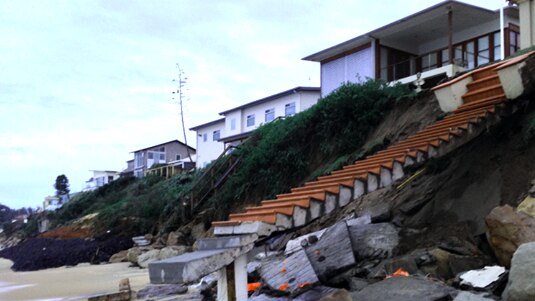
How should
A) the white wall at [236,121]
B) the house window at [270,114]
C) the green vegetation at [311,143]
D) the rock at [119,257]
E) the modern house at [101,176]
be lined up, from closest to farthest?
1. the green vegetation at [311,143]
2. the rock at [119,257]
3. the house window at [270,114]
4. the white wall at [236,121]
5. the modern house at [101,176]

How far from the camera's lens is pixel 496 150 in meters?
9.73

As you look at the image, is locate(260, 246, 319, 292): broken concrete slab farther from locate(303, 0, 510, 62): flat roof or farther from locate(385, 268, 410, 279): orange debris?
locate(303, 0, 510, 62): flat roof

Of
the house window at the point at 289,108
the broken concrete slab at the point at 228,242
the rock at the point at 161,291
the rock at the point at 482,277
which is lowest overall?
the rock at the point at 161,291

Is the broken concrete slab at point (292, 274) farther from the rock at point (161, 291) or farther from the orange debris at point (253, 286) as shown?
the rock at point (161, 291)

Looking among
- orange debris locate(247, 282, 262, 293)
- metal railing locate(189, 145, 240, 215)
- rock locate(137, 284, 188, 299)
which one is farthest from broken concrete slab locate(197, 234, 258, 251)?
metal railing locate(189, 145, 240, 215)

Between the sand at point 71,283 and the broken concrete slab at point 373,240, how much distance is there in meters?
6.85

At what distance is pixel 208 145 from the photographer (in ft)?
151

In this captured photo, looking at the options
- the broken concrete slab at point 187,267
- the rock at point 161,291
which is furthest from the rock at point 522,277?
the rock at point 161,291

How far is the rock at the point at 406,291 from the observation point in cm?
604

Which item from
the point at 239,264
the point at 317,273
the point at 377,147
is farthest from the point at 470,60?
the point at 239,264

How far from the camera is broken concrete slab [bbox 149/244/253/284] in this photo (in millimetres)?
4910

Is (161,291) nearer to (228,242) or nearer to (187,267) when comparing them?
(228,242)

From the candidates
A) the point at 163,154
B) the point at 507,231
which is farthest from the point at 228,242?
the point at 163,154

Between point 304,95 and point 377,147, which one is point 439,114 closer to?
point 377,147
